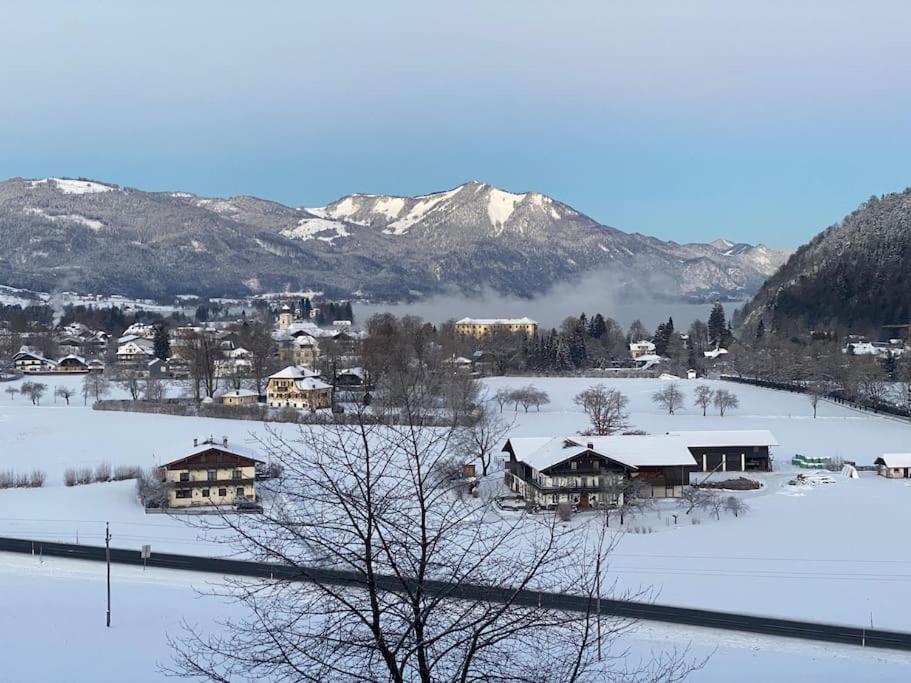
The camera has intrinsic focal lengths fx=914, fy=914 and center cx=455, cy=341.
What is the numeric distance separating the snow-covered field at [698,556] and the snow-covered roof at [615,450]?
2029 millimetres

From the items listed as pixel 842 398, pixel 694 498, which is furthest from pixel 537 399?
pixel 694 498

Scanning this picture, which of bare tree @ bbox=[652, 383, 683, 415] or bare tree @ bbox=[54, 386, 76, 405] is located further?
bare tree @ bbox=[54, 386, 76, 405]

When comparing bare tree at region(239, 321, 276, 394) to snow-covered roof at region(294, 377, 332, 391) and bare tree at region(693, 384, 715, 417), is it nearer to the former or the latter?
snow-covered roof at region(294, 377, 332, 391)

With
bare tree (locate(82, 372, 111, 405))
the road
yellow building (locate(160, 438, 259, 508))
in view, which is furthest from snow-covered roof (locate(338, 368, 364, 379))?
the road

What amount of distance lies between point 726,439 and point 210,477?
54.0 ft

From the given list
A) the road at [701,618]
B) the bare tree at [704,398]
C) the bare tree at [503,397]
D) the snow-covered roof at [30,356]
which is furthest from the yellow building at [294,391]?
the road at [701,618]

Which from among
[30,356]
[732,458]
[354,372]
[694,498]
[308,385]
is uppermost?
[30,356]

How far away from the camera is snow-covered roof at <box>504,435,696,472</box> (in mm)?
24984

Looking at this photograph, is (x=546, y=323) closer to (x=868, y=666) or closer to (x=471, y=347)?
(x=471, y=347)

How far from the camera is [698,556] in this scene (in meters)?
18.9

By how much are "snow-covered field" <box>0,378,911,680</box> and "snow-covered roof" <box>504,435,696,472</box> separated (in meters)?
2.03

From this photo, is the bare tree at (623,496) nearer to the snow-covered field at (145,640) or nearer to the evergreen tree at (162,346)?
the snow-covered field at (145,640)

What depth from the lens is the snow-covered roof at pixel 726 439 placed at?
2975 cm

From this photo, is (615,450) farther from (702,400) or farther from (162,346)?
(162,346)
